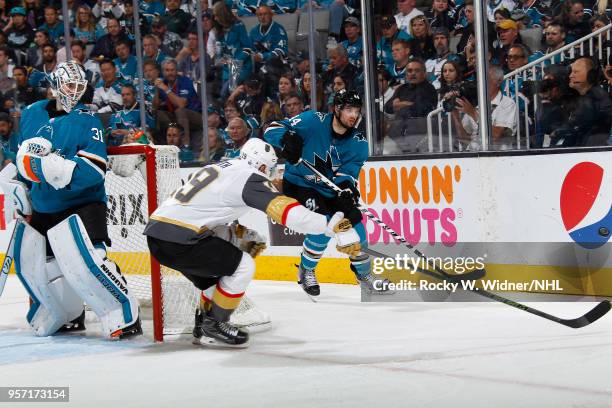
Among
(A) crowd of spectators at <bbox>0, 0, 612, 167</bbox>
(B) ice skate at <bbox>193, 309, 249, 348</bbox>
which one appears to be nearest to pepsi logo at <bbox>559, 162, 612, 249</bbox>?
(A) crowd of spectators at <bbox>0, 0, 612, 167</bbox>

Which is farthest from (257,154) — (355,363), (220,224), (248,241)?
(355,363)

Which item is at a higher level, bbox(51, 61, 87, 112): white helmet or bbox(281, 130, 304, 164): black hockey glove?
bbox(51, 61, 87, 112): white helmet

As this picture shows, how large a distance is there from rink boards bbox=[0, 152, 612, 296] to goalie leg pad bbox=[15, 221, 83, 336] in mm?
612

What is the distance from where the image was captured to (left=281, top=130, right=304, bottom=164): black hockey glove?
5.35m

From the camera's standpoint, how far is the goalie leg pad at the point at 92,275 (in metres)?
4.46

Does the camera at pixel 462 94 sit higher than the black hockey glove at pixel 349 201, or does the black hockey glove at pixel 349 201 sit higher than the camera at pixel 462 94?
the camera at pixel 462 94

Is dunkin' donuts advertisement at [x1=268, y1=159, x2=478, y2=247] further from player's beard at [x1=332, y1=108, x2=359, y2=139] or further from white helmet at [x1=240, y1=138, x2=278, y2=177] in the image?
white helmet at [x1=240, y1=138, x2=278, y2=177]

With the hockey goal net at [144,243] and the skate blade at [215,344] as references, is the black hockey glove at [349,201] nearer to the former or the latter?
the hockey goal net at [144,243]

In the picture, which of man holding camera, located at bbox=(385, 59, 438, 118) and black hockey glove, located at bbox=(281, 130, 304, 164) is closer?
black hockey glove, located at bbox=(281, 130, 304, 164)

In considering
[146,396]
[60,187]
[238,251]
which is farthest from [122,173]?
[146,396]

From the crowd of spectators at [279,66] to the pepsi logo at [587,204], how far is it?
0.21m

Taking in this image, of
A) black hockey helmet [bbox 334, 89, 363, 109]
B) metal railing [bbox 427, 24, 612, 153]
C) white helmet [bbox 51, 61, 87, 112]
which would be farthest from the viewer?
black hockey helmet [bbox 334, 89, 363, 109]

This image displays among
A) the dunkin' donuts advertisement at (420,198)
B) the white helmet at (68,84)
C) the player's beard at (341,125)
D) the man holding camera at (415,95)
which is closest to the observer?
the white helmet at (68,84)

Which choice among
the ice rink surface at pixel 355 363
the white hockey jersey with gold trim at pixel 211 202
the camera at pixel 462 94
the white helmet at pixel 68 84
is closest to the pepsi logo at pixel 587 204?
the ice rink surface at pixel 355 363
